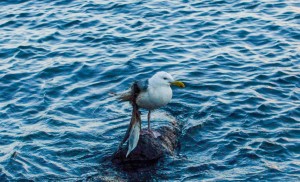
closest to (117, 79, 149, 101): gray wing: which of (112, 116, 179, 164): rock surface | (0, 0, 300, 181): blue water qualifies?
(112, 116, 179, 164): rock surface

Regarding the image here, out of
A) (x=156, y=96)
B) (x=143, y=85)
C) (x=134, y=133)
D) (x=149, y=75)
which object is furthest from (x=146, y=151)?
(x=149, y=75)

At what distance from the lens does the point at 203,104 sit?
13617 mm

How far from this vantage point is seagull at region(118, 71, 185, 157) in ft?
36.1

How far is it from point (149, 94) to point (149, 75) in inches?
157

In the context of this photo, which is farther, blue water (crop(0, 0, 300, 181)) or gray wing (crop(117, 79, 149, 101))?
blue water (crop(0, 0, 300, 181))

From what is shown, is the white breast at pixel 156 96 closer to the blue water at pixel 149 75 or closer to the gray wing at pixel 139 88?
the gray wing at pixel 139 88

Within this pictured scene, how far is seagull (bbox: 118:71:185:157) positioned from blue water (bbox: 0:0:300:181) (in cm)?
75

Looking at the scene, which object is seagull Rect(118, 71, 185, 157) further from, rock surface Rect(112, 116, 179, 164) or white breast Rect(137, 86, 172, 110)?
rock surface Rect(112, 116, 179, 164)

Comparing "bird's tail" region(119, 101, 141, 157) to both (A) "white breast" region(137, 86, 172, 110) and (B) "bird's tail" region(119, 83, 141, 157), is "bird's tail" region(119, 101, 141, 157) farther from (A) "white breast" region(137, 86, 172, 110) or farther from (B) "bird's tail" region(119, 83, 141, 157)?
(A) "white breast" region(137, 86, 172, 110)

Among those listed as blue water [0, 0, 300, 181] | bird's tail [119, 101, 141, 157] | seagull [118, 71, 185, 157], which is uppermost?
seagull [118, 71, 185, 157]

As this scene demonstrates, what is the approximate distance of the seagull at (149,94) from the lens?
11.0m

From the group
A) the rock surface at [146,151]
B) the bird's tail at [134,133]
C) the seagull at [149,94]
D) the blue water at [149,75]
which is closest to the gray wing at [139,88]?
the seagull at [149,94]

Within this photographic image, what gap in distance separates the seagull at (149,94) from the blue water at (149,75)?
75 cm

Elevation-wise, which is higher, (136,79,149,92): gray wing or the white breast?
(136,79,149,92): gray wing
